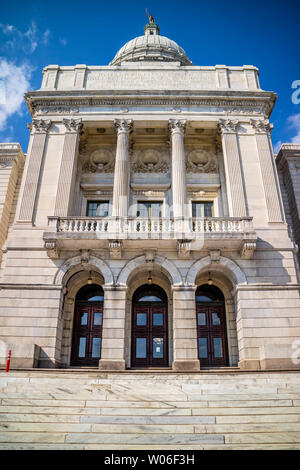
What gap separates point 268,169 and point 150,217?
321 inches

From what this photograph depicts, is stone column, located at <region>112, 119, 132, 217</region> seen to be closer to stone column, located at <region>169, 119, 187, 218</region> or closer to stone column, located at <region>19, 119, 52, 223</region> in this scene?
stone column, located at <region>169, 119, 187, 218</region>

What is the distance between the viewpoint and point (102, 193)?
2472 centimetres

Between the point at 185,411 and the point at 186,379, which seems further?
the point at 186,379

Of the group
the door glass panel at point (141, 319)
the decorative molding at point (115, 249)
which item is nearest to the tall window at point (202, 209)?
the decorative molding at point (115, 249)

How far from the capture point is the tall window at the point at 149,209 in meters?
24.2

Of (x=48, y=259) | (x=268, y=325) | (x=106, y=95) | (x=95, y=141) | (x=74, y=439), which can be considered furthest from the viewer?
(x=95, y=141)

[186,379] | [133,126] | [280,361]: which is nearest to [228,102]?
[133,126]

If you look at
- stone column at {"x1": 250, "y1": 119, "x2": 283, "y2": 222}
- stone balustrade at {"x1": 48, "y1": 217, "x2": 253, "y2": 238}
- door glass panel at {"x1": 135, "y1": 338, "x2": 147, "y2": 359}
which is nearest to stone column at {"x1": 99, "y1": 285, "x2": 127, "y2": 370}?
door glass panel at {"x1": 135, "y1": 338, "x2": 147, "y2": 359}

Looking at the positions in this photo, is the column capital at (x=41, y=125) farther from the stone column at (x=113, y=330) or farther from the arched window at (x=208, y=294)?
the arched window at (x=208, y=294)

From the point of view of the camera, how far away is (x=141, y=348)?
20.7 m

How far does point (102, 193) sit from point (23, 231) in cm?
609

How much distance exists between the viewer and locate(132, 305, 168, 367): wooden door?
806 inches

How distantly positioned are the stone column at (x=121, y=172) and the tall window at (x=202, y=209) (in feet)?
16.3

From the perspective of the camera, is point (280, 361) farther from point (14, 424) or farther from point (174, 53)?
point (174, 53)
